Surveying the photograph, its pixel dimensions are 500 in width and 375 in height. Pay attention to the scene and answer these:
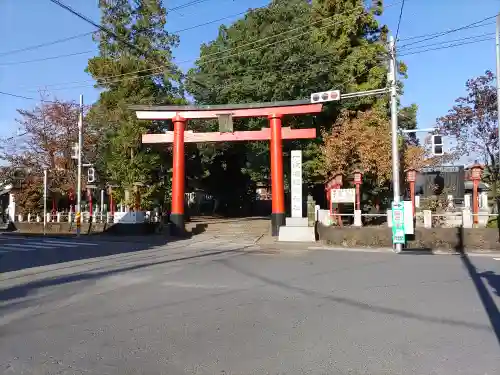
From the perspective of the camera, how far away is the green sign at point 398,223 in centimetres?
1788

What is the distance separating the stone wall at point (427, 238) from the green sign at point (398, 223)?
1.64 metres

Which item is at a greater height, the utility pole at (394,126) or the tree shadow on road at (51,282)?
the utility pole at (394,126)

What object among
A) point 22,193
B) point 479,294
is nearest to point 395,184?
point 479,294

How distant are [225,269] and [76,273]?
12.4 ft

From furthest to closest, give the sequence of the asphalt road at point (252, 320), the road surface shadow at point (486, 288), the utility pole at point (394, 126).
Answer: the utility pole at point (394, 126), the road surface shadow at point (486, 288), the asphalt road at point (252, 320)

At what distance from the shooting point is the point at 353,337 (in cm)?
610

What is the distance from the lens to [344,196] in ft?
73.5

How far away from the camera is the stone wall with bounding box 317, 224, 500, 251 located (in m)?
18.4

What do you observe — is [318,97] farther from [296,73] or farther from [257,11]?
[257,11]

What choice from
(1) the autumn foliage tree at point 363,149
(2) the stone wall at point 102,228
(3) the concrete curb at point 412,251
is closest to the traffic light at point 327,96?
(3) the concrete curb at point 412,251

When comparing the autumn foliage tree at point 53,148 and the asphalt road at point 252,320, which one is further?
the autumn foliage tree at point 53,148

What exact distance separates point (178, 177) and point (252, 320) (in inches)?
758

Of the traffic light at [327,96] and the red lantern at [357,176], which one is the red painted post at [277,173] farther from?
the traffic light at [327,96]

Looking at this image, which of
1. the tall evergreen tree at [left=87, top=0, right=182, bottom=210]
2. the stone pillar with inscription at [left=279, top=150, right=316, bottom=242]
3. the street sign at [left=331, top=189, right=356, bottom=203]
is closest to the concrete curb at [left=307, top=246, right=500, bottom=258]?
the stone pillar with inscription at [left=279, top=150, right=316, bottom=242]
